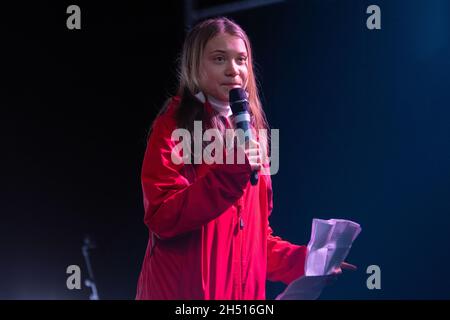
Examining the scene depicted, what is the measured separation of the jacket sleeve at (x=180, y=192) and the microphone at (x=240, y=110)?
3.8 inches

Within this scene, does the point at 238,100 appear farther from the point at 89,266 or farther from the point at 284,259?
the point at 89,266

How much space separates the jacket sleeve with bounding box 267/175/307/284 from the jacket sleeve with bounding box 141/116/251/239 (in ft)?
1.04

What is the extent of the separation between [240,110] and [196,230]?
296 millimetres

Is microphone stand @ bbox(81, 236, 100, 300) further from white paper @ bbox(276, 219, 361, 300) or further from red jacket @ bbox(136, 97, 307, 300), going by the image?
white paper @ bbox(276, 219, 361, 300)

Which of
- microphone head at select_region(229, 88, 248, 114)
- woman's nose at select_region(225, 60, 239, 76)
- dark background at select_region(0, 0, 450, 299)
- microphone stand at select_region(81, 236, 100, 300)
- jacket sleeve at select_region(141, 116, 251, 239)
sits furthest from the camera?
microphone stand at select_region(81, 236, 100, 300)

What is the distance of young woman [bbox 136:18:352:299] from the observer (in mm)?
1308

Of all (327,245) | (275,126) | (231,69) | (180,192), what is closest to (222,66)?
(231,69)

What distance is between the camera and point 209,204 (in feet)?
4.25

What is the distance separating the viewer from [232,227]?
142 centimetres

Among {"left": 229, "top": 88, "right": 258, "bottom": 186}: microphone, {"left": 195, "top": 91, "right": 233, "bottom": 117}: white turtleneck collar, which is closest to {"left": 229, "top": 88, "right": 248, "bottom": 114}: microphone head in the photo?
{"left": 229, "top": 88, "right": 258, "bottom": 186}: microphone
